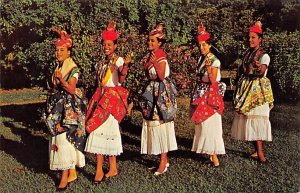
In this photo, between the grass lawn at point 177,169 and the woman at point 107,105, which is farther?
the grass lawn at point 177,169

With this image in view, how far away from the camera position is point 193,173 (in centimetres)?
791

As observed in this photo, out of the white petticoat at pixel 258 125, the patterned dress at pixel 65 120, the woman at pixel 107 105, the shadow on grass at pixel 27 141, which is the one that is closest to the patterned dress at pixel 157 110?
the woman at pixel 107 105

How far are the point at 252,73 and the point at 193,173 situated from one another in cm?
192

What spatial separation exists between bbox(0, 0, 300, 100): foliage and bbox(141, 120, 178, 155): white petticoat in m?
2.01

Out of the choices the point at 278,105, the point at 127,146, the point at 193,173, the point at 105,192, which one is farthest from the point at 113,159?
the point at 278,105

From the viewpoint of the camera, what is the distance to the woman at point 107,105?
7211 mm

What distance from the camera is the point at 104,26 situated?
10.5 m

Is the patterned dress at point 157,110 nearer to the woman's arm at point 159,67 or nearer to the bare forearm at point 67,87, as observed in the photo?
the woman's arm at point 159,67

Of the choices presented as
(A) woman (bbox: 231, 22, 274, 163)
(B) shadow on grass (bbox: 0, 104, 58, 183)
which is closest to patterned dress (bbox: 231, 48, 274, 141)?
(A) woman (bbox: 231, 22, 274, 163)

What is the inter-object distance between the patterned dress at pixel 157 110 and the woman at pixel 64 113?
1.07m

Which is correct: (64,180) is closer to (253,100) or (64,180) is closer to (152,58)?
(152,58)

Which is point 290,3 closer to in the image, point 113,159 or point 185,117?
point 185,117

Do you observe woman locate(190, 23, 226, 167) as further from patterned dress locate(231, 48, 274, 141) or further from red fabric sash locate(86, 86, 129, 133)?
red fabric sash locate(86, 86, 129, 133)

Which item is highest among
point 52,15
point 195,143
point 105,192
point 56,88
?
point 52,15
